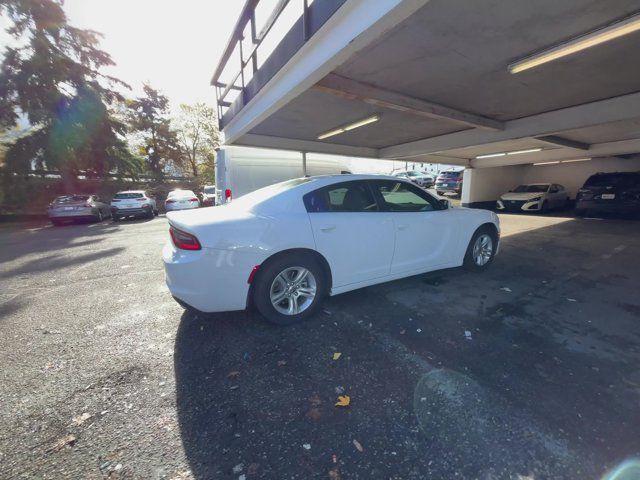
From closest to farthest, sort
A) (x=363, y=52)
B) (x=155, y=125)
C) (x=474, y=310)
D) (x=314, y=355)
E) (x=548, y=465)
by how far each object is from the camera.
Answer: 1. (x=548, y=465)
2. (x=314, y=355)
3. (x=474, y=310)
4. (x=363, y=52)
5. (x=155, y=125)

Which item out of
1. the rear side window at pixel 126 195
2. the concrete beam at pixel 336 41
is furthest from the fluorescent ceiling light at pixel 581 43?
the rear side window at pixel 126 195

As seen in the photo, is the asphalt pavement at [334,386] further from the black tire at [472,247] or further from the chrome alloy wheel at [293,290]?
the black tire at [472,247]

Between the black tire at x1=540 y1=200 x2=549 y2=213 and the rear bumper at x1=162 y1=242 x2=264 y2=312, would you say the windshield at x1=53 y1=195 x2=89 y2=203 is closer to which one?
the rear bumper at x1=162 y1=242 x2=264 y2=312

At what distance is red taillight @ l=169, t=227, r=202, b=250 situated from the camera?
8.41 feet

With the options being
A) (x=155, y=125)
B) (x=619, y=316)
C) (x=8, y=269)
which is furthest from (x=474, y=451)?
(x=155, y=125)

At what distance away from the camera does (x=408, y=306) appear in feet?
10.9

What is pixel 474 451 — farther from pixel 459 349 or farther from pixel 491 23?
pixel 491 23

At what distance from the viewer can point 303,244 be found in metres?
2.87

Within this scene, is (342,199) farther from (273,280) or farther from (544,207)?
(544,207)

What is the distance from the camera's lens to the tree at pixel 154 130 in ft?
78.3

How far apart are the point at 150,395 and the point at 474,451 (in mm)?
2195

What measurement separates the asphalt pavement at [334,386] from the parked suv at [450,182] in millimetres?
16130

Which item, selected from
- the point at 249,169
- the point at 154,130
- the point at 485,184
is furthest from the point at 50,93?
the point at 485,184

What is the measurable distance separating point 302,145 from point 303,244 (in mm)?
7259
